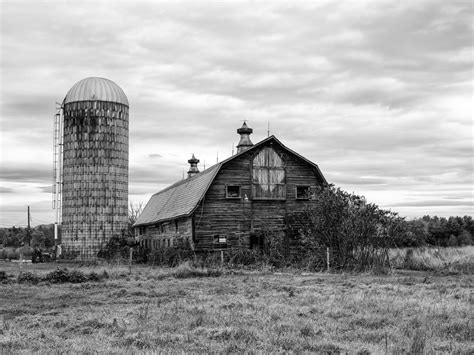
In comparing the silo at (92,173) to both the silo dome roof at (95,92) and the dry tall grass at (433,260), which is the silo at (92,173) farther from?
the dry tall grass at (433,260)

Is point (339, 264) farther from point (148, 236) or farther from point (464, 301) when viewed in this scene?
point (148, 236)

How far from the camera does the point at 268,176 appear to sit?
31.8 m

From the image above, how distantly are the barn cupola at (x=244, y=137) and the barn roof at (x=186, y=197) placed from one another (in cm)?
519

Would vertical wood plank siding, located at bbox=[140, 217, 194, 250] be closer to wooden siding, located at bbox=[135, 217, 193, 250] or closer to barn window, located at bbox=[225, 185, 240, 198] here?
wooden siding, located at bbox=[135, 217, 193, 250]

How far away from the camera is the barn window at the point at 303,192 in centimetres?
3209

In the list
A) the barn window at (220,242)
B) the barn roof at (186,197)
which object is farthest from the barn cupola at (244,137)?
the barn window at (220,242)

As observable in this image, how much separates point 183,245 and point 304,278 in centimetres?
1106

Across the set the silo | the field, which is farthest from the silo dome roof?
the field

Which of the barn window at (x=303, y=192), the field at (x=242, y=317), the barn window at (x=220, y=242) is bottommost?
the field at (x=242, y=317)

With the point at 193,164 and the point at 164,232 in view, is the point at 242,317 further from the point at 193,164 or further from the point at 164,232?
the point at 193,164

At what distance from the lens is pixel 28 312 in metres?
13.6

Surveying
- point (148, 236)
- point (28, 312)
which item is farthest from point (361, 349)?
point (148, 236)

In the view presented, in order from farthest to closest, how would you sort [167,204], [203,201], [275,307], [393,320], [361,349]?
[167,204] → [203,201] → [275,307] → [393,320] → [361,349]

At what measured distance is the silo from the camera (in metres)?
40.9
